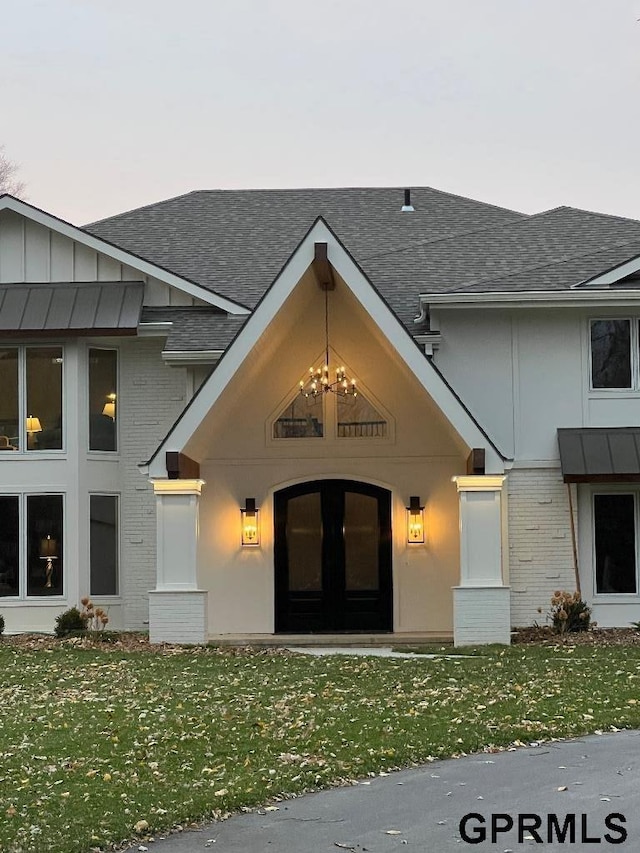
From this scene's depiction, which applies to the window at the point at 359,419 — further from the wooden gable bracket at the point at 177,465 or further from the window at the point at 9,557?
the window at the point at 9,557

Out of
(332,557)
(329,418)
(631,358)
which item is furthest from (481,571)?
(631,358)

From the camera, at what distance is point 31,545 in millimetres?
20141

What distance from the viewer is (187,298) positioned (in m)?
21.1

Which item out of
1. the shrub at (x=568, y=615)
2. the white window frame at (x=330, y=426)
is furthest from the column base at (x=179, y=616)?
the shrub at (x=568, y=615)

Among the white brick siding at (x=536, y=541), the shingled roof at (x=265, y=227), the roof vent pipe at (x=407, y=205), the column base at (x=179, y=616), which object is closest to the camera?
the column base at (x=179, y=616)

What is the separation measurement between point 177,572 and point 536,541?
5.60 meters

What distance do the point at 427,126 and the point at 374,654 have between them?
73.0ft

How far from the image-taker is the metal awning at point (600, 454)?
741 inches

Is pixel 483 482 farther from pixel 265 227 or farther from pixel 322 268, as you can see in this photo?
pixel 265 227

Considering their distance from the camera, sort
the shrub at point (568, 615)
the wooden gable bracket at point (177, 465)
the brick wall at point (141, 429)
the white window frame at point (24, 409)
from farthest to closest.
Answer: the brick wall at point (141, 429) → the white window frame at point (24, 409) → the shrub at point (568, 615) → the wooden gable bracket at point (177, 465)

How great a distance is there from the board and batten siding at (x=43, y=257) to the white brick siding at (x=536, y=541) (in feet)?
23.7

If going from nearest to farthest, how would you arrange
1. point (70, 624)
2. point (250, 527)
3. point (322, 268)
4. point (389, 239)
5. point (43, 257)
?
point (322, 268)
point (70, 624)
point (250, 527)
point (43, 257)
point (389, 239)

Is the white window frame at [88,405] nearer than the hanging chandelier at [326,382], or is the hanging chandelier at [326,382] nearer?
the hanging chandelier at [326,382]

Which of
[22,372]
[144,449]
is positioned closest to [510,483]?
[144,449]
